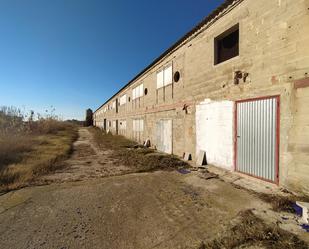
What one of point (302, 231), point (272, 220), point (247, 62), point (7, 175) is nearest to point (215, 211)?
point (272, 220)

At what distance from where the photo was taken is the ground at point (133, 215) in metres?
2.78

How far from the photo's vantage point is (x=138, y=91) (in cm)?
1650

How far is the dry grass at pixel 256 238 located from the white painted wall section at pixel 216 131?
3290 mm

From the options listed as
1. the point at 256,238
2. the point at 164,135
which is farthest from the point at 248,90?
the point at 164,135

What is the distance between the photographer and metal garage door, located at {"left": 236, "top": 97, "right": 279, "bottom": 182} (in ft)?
15.5

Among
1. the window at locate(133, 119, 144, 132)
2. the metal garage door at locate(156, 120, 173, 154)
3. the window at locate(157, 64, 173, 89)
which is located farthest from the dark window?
the window at locate(133, 119, 144, 132)

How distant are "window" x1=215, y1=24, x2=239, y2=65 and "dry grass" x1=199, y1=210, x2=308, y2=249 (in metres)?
5.33

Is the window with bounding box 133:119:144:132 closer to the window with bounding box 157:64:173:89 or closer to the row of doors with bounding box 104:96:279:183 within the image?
the window with bounding box 157:64:173:89

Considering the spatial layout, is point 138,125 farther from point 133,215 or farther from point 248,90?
point 133,215

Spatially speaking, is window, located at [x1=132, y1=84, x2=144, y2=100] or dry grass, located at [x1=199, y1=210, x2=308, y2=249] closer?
dry grass, located at [x1=199, y1=210, x2=308, y2=249]

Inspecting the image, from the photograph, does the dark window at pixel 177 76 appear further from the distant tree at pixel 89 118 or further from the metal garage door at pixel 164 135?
the distant tree at pixel 89 118

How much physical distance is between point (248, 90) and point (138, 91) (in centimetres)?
1193

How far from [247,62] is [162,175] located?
447 centimetres

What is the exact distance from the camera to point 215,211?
368 centimetres
